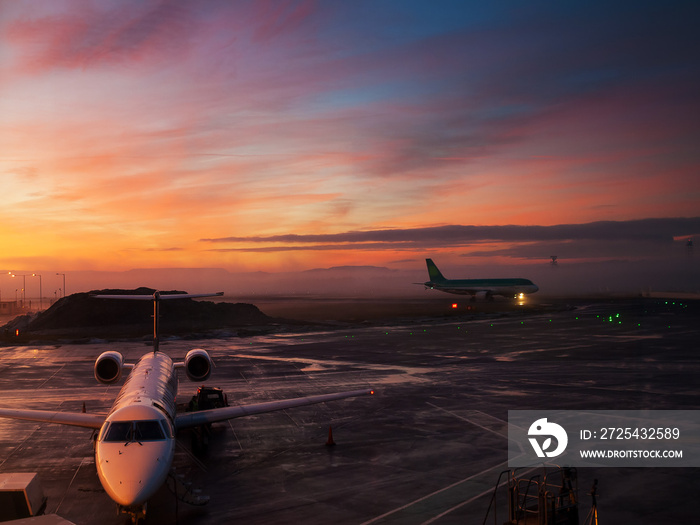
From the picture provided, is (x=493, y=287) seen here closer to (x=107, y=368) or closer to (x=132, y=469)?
(x=107, y=368)

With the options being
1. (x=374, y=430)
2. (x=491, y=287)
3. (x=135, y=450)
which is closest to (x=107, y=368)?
(x=135, y=450)

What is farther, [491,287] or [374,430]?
[491,287]

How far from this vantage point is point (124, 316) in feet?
347

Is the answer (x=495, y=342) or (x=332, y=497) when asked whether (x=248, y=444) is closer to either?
(x=332, y=497)

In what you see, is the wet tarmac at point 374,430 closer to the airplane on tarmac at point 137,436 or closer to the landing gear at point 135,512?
the landing gear at point 135,512

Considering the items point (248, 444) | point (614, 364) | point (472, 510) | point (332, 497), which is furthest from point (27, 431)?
point (614, 364)

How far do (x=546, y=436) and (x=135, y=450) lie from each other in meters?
14.1

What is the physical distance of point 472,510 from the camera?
1357 centimetres

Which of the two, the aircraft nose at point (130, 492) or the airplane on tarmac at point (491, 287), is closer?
the aircraft nose at point (130, 492)

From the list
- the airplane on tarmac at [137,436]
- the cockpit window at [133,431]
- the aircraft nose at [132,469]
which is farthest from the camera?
the cockpit window at [133,431]

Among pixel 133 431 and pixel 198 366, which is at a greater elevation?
pixel 198 366

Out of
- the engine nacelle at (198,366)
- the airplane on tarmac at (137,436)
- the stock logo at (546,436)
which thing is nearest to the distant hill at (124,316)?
the engine nacelle at (198,366)

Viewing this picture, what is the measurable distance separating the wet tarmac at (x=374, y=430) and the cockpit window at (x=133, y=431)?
77.4 inches

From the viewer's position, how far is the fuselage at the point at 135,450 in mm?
12188
